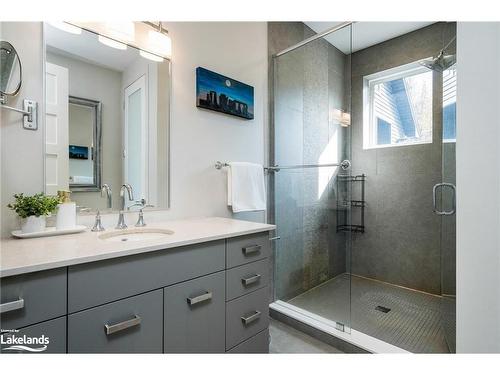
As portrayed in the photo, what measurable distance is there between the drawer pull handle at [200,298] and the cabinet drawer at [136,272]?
0.29ft

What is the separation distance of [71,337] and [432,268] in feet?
9.39

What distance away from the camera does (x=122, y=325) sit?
832 mm

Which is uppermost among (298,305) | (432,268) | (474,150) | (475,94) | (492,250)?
(475,94)

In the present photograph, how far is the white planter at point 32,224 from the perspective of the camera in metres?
1.00

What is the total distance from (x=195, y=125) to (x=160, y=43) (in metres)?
0.52

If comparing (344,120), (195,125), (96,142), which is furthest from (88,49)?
(344,120)

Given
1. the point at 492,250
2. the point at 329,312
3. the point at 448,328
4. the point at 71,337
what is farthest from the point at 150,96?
the point at 448,328

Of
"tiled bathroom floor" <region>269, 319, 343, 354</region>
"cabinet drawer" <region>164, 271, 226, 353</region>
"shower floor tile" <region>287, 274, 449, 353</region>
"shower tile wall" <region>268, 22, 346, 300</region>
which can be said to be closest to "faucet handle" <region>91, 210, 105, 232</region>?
"cabinet drawer" <region>164, 271, 226, 353</region>

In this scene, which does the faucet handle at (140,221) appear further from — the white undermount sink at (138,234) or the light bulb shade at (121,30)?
the light bulb shade at (121,30)

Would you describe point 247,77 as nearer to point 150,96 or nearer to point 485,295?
point 150,96

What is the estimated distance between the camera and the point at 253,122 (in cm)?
208

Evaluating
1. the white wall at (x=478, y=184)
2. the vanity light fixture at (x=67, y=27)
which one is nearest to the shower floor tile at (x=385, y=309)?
the white wall at (x=478, y=184)

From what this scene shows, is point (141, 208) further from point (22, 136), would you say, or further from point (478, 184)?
point (478, 184)

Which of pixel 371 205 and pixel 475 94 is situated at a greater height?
pixel 475 94
